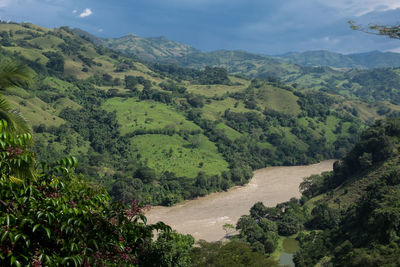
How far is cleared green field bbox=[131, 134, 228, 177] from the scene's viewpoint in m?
106

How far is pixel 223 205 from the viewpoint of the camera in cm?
8588

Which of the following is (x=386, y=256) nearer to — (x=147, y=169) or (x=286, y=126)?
(x=147, y=169)

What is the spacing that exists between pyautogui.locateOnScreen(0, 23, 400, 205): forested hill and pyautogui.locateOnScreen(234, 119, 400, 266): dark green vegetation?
24987 millimetres

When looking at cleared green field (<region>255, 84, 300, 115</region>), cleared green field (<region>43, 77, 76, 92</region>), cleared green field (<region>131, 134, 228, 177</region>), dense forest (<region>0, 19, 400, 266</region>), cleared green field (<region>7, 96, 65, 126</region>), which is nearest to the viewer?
dense forest (<region>0, 19, 400, 266</region>)

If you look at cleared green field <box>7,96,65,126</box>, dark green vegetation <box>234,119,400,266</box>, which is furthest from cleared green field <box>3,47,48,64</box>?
dark green vegetation <box>234,119,400,266</box>

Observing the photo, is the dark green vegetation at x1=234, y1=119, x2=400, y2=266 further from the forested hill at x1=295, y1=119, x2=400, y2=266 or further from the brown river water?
the brown river water

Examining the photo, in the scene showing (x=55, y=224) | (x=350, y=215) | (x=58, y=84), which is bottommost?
(x=350, y=215)

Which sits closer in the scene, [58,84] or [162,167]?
[162,167]

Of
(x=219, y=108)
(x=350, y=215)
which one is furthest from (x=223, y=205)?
(x=219, y=108)

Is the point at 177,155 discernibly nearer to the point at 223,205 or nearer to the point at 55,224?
the point at 223,205

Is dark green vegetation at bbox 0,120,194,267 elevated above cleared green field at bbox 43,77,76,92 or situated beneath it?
situated beneath

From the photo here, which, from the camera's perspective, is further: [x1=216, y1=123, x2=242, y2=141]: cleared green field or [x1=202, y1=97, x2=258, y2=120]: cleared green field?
[x1=202, y1=97, x2=258, y2=120]: cleared green field

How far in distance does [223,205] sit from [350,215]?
36122 mm

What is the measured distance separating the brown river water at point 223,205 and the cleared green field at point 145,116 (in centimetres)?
3746
